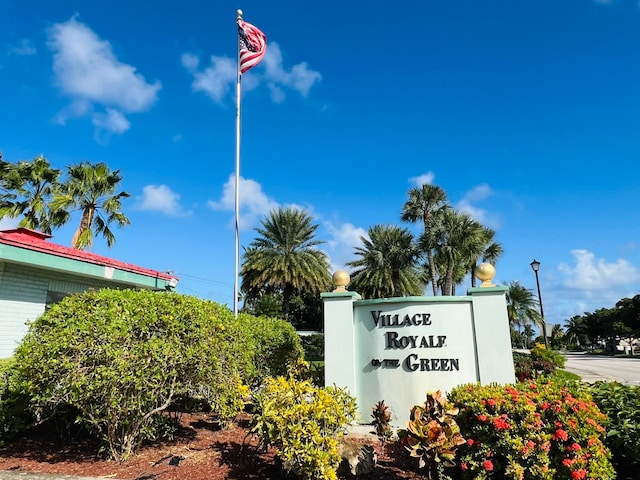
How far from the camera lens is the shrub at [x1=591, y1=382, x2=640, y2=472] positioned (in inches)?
150

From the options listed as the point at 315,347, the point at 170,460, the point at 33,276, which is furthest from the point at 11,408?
the point at 315,347

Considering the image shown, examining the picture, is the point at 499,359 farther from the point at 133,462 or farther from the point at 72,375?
the point at 72,375

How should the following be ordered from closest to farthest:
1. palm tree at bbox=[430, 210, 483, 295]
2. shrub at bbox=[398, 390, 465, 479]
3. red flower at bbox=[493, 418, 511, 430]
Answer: red flower at bbox=[493, 418, 511, 430]
shrub at bbox=[398, 390, 465, 479]
palm tree at bbox=[430, 210, 483, 295]

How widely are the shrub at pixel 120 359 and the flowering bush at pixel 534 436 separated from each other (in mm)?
3254

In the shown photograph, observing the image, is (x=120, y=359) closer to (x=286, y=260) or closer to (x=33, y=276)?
(x=33, y=276)

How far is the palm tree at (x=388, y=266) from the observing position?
94.4 ft

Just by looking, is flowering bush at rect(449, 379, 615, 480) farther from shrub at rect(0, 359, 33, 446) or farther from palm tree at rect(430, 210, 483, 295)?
palm tree at rect(430, 210, 483, 295)

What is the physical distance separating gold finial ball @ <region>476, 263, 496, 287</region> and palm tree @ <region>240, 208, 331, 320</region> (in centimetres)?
1953

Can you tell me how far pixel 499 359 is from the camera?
647 cm

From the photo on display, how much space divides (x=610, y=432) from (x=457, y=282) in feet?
97.2

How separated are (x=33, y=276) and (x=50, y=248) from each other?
2.27ft

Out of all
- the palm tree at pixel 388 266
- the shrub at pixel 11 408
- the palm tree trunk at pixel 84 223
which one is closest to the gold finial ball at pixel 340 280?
the shrub at pixel 11 408

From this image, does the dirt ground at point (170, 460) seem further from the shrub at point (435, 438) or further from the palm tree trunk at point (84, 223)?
the palm tree trunk at point (84, 223)

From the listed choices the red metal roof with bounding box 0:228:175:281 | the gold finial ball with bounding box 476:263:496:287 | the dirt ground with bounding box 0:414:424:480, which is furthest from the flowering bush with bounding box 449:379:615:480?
the red metal roof with bounding box 0:228:175:281
